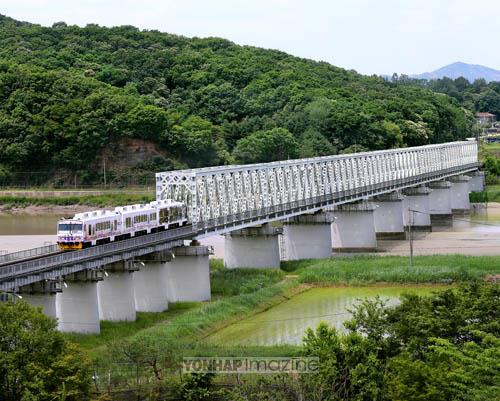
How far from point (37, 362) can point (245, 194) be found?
43.3m

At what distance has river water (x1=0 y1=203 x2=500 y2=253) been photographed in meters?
86.5

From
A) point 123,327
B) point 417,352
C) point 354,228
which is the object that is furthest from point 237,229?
point 417,352

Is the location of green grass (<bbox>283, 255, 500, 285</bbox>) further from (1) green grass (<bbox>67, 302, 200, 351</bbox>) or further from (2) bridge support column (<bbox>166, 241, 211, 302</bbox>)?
(1) green grass (<bbox>67, 302, 200, 351</bbox>)

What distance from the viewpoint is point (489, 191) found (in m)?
146

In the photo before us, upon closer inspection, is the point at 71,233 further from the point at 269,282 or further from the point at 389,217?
the point at 389,217

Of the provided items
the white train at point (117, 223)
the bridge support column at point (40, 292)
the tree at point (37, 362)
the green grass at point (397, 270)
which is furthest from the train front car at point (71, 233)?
the green grass at point (397, 270)

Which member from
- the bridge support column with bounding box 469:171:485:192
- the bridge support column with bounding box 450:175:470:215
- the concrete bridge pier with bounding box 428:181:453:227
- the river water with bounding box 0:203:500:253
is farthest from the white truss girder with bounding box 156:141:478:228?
the bridge support column with bounding box 469:171:485:192

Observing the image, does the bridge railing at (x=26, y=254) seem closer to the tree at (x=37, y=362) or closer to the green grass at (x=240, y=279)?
the tree at (x=37, y=362)

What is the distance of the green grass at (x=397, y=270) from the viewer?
66.5 metres

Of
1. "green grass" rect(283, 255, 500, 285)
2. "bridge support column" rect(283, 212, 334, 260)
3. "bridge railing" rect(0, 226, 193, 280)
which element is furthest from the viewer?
"bridge support column" rect(283, 212, 334, 260)

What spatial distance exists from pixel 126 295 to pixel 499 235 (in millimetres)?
51411

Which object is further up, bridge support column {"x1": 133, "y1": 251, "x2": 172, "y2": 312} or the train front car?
the train front car

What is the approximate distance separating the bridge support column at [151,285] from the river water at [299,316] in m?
5.52

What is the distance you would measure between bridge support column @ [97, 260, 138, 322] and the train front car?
9.42 ft
